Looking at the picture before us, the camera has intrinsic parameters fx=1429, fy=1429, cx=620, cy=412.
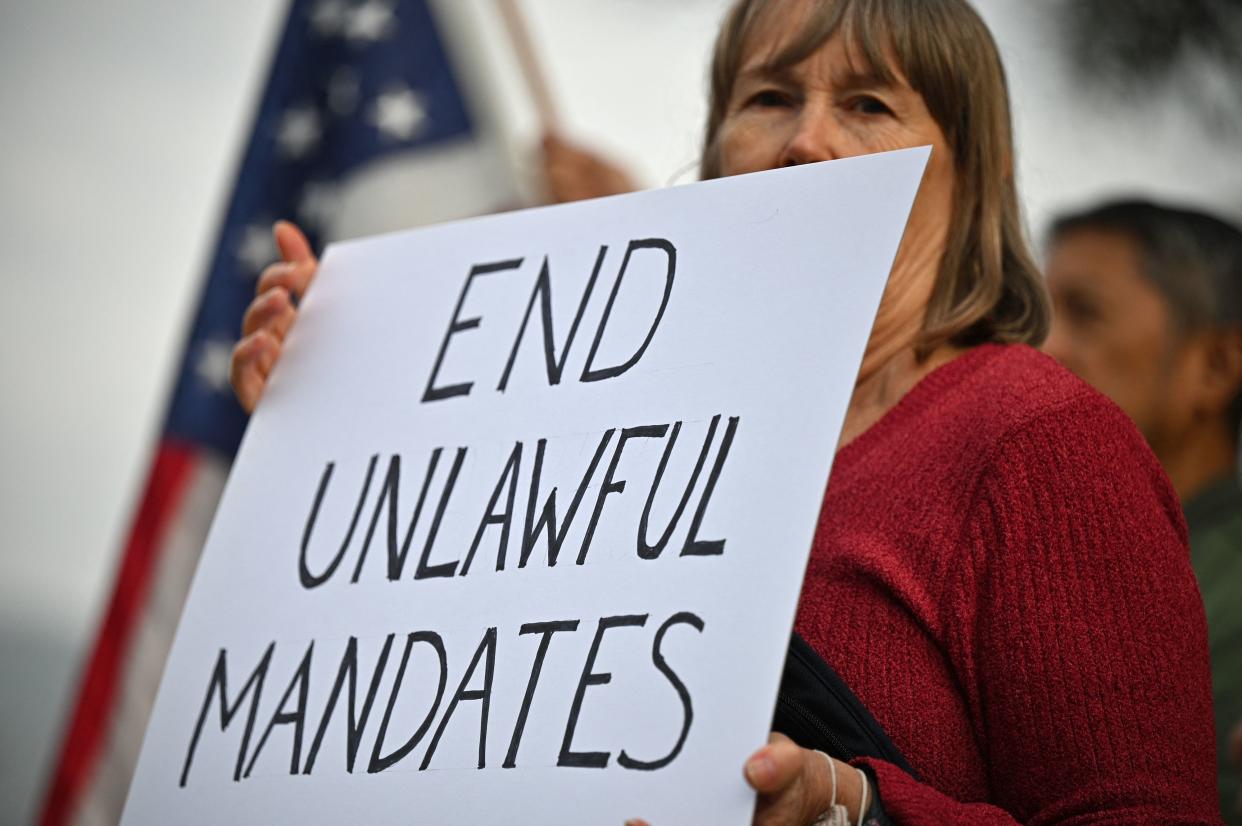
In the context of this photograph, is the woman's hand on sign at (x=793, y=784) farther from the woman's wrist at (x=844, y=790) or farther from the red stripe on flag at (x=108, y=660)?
the red stripe on flag at (x=108, y=660)

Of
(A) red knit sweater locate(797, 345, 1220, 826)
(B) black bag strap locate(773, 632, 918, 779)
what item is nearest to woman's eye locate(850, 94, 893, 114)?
(A) red knit sweater locate(797, 345, 1220, 826)

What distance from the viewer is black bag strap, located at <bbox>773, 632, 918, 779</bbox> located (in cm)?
117

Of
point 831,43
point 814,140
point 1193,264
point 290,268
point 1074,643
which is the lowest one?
point 1074,643

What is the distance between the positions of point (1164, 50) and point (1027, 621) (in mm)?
2366

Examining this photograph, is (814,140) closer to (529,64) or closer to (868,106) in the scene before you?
(868,106)

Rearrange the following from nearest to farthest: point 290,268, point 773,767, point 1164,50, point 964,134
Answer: point 773,767 < point 964,134 < point 290,268 < point 1164,50

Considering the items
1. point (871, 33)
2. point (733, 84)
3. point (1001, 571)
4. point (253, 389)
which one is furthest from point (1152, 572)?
point (253, 389)

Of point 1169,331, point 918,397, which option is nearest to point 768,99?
point 918,397

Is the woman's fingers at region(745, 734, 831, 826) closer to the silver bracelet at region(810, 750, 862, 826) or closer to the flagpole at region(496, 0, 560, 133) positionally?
the silver bracelet at region(810, 750, 862, 826)

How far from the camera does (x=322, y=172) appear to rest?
11.9 ft

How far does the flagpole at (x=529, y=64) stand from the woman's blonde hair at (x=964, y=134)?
5.80ft

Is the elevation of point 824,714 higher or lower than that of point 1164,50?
lower

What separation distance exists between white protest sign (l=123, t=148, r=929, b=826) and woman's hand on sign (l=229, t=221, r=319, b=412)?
2.8 inches

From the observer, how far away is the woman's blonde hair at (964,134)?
4.91 ft
